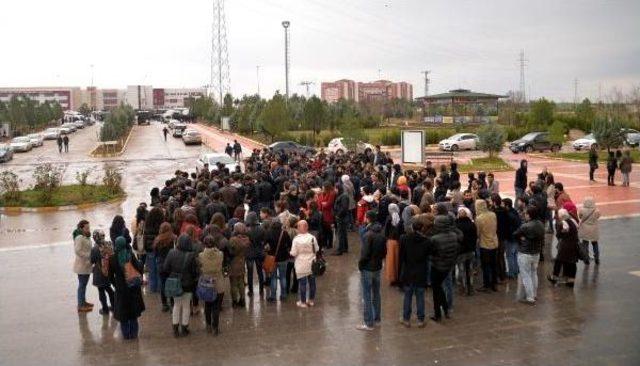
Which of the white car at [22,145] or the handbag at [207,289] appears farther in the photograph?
the white car at [22,145]

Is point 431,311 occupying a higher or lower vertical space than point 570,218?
lower

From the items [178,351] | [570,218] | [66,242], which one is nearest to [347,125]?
[66,242]

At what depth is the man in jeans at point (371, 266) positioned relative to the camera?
8.78 metres

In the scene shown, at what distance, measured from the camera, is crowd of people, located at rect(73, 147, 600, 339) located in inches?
345

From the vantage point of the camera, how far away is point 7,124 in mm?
66000

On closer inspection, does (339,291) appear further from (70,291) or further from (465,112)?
(465,112)

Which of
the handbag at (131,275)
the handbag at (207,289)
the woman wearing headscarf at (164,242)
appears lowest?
the handbag at (207,289)

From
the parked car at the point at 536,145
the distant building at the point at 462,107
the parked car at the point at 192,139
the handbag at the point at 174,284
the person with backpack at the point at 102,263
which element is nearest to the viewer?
the handbag at the point at 174,284

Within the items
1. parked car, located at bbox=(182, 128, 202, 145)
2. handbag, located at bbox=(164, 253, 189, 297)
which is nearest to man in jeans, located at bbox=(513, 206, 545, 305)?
handbag, located at bbox=(164, 253, 189, 297)

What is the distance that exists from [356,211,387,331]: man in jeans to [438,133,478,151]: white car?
35647 mm

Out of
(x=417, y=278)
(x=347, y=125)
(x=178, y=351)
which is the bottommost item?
(x=178, y=351)

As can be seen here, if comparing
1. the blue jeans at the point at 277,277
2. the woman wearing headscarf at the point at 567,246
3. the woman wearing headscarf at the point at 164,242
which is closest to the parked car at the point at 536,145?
the woman wearing headscarf at the point at 567,246

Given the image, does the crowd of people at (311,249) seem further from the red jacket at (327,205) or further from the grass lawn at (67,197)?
the grass lawn at (67,197)

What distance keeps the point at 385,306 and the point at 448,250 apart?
5.38ft
